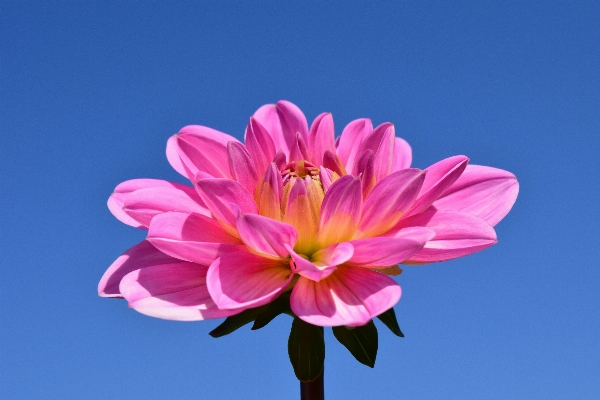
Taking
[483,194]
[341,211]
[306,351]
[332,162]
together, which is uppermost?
[332,162]

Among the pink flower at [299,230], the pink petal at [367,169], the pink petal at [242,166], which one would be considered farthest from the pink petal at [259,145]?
the pink petal at [367,169]

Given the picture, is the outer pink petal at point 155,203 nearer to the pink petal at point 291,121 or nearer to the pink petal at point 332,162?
the pink petal at point 332,162

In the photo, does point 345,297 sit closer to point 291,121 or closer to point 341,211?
point 341,211

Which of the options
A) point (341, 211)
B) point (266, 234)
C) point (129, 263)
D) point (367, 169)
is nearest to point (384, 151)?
point (367, 169)

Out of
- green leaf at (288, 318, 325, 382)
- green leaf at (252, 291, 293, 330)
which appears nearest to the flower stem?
green leaf at (288, 318, 325, 382)

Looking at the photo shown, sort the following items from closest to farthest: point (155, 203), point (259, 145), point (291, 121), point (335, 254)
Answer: point (335, 254), point (155, 203), point (259, 145), point (291, 121)

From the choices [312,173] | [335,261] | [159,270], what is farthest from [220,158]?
[335,261]

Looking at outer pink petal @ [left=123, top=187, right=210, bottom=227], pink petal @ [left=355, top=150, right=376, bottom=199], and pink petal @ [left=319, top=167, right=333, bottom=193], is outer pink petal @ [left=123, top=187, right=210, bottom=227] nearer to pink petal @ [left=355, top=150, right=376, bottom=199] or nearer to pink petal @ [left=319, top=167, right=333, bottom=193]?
pink petal @ [left=319, top=167, right=333, bottom=193]
